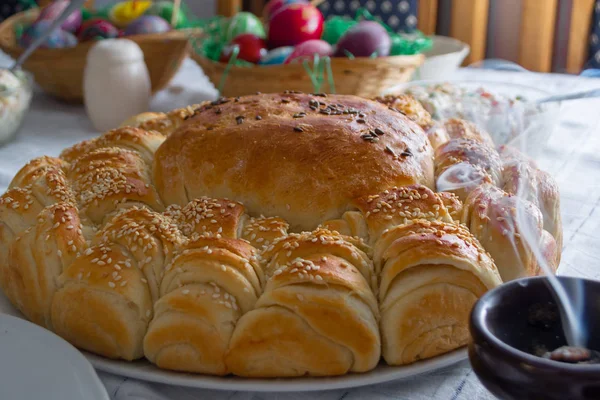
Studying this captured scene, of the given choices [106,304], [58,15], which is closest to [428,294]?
[106,304]

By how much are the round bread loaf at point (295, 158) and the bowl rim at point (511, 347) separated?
1.11ft

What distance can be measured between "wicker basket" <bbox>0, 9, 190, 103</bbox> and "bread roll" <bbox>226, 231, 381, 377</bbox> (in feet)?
4.40

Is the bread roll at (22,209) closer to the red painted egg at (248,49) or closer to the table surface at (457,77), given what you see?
the table surface at (457,77)

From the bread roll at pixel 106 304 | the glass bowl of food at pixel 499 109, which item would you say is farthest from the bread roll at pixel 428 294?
the glass bowl of food at pixel 499 109

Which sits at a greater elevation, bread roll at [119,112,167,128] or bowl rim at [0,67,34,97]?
bread roll at [119,112,167,128]

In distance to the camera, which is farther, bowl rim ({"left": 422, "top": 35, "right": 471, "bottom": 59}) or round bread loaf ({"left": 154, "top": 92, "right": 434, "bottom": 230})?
bowl rim ({"left": 422, "top": 35, "right": 471, "bottom": 59})

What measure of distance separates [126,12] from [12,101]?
0.70 metres

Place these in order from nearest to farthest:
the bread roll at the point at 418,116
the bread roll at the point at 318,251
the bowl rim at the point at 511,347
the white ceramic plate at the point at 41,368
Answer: the bowl rim at the point at 511,347 < the white ceramic plate at the point at 41,368 < the bread roll at the point at 318,251 < the bread roll at the point at 418,116

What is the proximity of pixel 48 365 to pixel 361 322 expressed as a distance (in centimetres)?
35

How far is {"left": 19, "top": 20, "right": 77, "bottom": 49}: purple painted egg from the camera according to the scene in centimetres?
194

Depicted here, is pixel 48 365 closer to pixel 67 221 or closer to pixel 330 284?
pixel 67 221

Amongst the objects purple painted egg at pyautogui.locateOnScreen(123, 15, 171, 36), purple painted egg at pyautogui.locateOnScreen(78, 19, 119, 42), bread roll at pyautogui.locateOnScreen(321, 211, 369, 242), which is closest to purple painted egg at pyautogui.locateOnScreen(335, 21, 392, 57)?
purple painted egg at pyautogui.locateOnScreen(123, 15, 171, 36)

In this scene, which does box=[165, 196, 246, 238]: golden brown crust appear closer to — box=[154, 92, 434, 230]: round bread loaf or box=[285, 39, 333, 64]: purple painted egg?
box=[154, 92, 434, 230]: round bread loaf

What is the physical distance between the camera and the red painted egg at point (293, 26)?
6.15 ft
